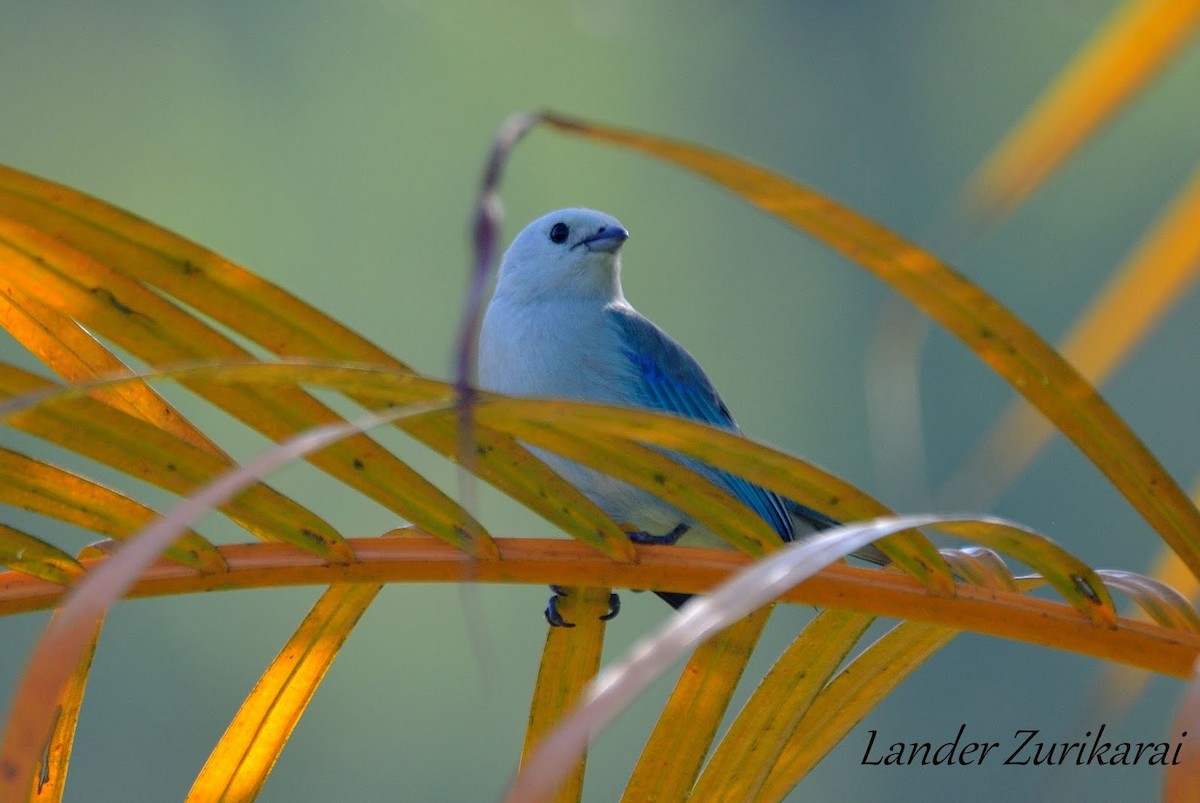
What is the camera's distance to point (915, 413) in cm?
96

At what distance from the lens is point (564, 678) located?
6.16 feet

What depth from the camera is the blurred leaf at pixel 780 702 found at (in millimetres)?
1704

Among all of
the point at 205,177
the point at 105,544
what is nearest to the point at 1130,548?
the point at 205,177

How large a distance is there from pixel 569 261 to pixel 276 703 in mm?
2192

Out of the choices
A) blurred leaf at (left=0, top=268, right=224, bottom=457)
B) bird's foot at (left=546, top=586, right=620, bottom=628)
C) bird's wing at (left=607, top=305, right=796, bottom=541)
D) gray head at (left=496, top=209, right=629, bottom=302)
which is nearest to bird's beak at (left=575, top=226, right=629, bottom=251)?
gray head at (left=496, top=209, right=629, bottom=302)

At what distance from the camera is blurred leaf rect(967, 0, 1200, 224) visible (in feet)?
2.33

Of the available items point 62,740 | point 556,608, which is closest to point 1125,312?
point 62,740

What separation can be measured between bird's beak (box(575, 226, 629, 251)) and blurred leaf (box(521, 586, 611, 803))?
1962 mm

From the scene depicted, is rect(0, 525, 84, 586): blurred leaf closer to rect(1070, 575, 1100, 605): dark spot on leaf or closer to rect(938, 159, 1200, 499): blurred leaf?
rect(938, 159, 1200, 499): blurred leaf

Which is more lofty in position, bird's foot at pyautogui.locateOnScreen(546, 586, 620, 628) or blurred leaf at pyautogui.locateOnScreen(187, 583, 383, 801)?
bird's foot at pyautogui.locateOnScreen(546, 586, 620, 628)

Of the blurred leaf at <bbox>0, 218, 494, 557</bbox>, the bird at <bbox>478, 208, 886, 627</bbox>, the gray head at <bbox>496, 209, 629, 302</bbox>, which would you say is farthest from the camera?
the gray head at <bbox>496, 209, 629, 302</bbox>

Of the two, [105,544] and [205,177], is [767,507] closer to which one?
[105,544]

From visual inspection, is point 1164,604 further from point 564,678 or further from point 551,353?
point 551,353

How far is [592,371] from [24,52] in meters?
16.2
